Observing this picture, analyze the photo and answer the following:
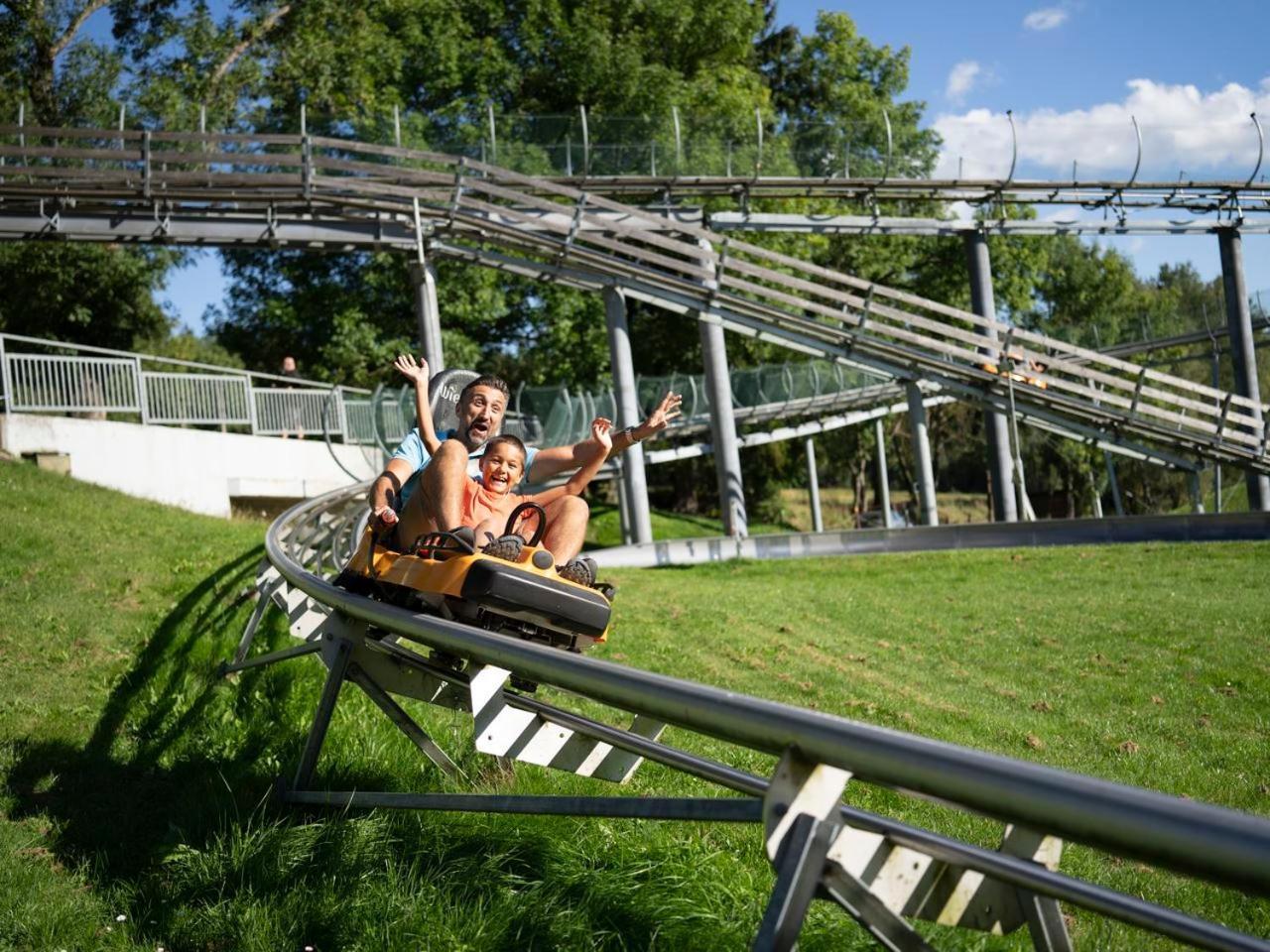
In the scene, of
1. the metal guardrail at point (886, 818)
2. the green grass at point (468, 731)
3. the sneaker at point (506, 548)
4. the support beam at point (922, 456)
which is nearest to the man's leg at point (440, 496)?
the sneaker at point (506, 548)

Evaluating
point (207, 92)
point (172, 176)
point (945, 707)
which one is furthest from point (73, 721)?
point (207, 92)

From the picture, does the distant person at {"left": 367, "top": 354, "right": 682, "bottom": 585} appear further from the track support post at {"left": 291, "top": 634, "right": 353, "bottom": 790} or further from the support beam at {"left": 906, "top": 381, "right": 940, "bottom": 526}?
the support beam at {"left": 906, "top": 381, "right": 940, "bottom": 526}

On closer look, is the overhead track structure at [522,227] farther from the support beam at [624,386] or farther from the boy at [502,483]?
the boy at [502,483]

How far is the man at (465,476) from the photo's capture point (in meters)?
5.86

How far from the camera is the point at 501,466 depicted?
6246 mm

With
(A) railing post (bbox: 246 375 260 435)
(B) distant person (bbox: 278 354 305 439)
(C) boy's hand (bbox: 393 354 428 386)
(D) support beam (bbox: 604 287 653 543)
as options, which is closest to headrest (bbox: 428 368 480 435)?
(C) boy's hand (bbox: 393 354 428 386)

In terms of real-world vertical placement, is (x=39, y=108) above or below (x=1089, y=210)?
above

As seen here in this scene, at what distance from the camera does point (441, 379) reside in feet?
24.4

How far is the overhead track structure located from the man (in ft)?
45.3

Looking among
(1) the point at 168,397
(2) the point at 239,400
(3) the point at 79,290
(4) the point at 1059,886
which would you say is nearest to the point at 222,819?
(4) the point at 1059,886

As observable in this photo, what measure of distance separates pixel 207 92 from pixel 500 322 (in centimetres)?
967

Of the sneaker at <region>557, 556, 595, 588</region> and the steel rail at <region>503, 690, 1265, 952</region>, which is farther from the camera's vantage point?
the sneaker at <region>557, 556, 595, 588</region>

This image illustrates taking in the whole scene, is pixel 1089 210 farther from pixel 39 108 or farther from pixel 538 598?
pixel 538 598

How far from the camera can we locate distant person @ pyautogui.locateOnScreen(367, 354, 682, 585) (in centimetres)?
586
